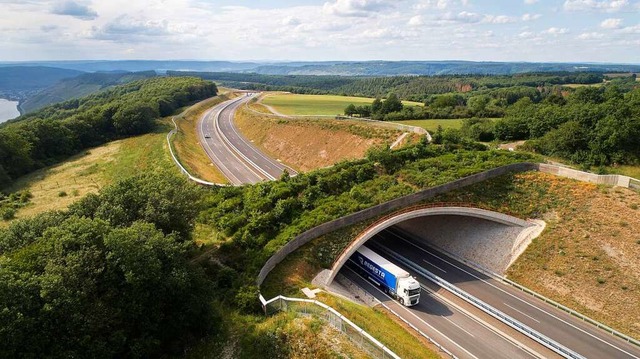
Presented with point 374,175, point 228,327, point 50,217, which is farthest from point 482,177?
point 50,217

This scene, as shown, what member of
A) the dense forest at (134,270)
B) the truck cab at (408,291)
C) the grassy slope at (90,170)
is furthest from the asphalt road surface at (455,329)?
the grassy slope at (90,170)

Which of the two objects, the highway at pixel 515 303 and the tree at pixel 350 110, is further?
the tree at pixel 350 110

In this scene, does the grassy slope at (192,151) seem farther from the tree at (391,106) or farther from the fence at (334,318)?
the tree at (391,106)

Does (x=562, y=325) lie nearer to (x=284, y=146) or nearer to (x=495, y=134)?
(x=495, y=134)

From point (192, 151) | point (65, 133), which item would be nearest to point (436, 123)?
point (192, 151)

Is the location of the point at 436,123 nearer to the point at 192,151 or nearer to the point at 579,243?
the point at 579,243

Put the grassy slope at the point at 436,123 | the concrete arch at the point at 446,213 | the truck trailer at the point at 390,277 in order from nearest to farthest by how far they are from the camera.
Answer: the truck trailer at the point at 390,277, the concrete arch at the point at 446,213, the grassy slope at the point at 436,123
